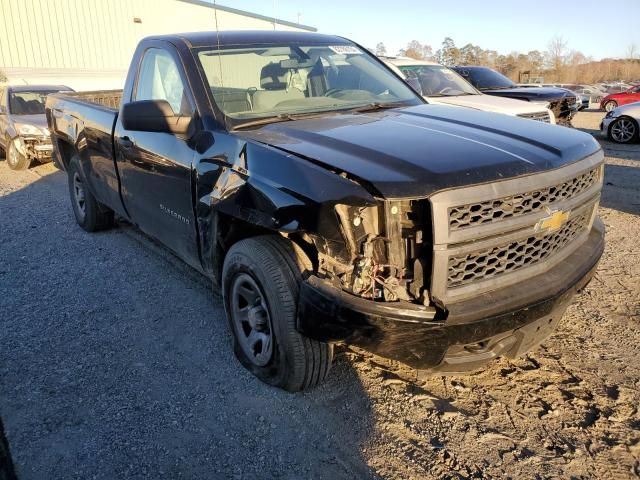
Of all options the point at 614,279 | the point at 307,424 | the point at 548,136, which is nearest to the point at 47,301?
the point at 307,424

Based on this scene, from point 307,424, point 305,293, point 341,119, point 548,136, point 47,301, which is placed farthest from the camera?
point 47,301

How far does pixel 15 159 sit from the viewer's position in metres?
10.9

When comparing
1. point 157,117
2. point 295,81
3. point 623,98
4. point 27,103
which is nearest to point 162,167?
point 157,117

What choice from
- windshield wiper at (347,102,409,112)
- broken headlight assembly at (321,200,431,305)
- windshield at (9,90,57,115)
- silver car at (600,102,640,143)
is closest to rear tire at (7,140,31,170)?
windshield at (9,90,57,115)

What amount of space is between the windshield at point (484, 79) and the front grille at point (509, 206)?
29.7 ft

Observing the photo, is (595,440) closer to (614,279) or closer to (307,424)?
(307,424)

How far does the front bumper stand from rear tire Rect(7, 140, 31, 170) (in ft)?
35.0

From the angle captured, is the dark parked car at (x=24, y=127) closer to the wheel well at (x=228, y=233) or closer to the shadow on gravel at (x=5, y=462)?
the wheel well at (x=228, y=233)

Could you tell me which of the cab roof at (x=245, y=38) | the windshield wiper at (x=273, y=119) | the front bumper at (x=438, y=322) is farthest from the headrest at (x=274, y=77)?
the front bumper at (x=438, y=322)

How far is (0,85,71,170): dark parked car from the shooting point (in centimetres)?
1072

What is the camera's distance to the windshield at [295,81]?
3449mm

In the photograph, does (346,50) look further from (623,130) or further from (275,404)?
(623,130)

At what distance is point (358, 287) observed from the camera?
90.7 inches

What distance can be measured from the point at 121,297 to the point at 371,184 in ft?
9.60
